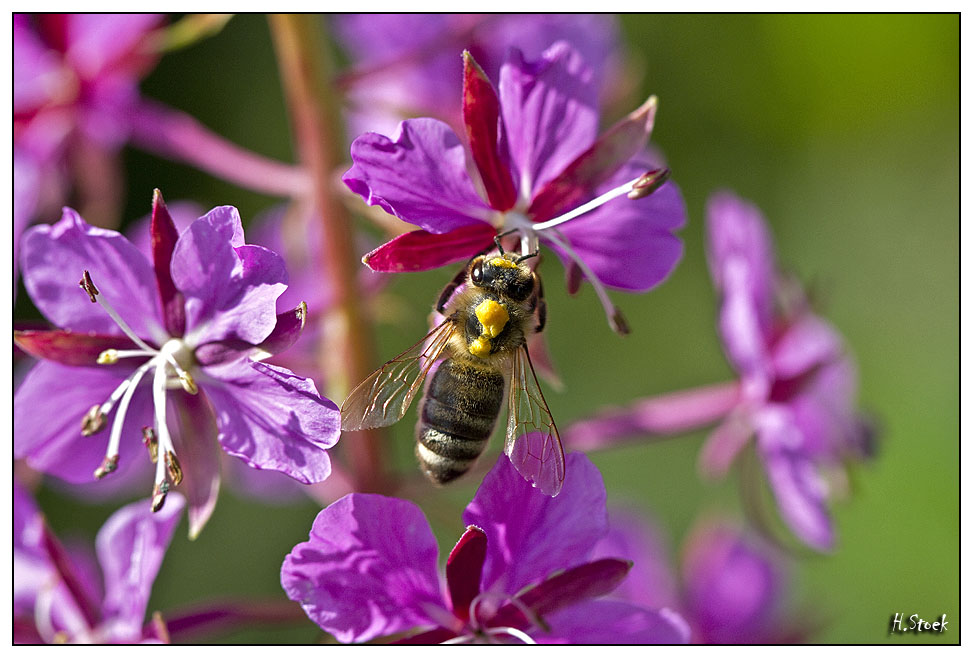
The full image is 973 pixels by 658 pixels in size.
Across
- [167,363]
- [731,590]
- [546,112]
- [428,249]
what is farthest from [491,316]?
[731,590]

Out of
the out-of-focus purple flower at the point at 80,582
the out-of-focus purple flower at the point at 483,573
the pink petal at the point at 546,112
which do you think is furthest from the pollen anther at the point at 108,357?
the pink petal at the point at 546,112

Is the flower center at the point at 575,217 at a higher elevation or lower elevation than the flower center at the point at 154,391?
higher

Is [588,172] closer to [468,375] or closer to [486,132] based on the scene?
[486,132]

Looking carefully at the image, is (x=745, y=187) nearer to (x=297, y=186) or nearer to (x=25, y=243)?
(x=297, y=186)

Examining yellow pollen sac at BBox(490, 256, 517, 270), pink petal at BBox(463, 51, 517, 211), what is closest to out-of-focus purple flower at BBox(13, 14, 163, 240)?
pink petal at BBox(463, 51, 517, 211)

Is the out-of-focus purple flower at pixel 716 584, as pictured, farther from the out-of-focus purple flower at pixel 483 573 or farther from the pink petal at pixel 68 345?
the pink petal at pixel 68 345

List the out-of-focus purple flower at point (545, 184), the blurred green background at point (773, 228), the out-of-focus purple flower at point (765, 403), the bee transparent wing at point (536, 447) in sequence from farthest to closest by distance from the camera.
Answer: the blurred green background at point (773, 228) → the out-of-focus purple flower at point (765, 403) → the out-of-focus purple flower at point (545, 184) → the bee transparent wing at point (536, 447)

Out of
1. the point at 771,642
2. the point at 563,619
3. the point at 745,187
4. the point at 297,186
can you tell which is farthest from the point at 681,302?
the point at 563,619
